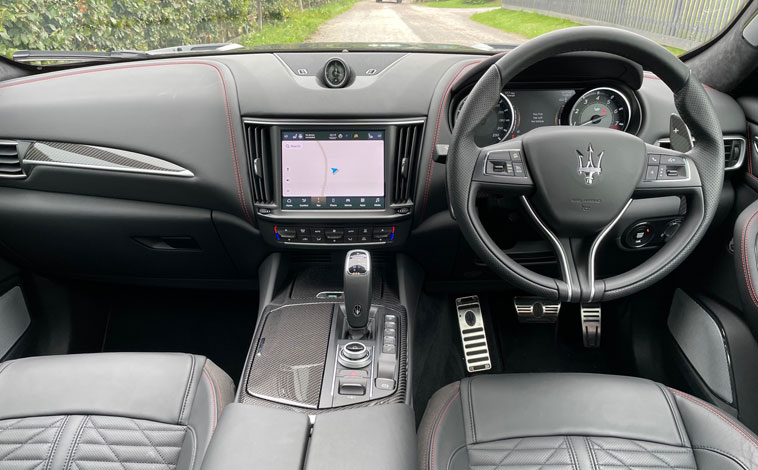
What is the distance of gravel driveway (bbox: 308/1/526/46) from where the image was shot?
6.59ft

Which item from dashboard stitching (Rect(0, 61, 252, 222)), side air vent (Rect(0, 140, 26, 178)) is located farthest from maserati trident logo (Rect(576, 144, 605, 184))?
side air vent (Rect(0, 140, 26, 178))

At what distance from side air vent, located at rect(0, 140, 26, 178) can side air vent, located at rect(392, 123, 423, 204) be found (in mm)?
1274

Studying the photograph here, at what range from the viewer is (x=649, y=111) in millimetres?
1680

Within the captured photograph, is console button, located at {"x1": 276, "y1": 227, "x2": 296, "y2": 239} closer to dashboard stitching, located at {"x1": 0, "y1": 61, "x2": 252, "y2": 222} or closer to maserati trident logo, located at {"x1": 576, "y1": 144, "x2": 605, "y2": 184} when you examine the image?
dashboard stitching, located at {"x1": 0, "y1": 61, "x2": 252, "y2": 222}

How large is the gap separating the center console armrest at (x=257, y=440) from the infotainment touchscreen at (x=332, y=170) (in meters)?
0.70

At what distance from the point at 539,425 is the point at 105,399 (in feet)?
3.74

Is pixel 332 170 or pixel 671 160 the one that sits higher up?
pixel 671 160

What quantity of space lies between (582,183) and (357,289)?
65 cm

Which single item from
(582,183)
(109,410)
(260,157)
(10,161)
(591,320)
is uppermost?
(582,183)

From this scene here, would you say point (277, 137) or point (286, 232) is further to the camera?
point (286, 232)

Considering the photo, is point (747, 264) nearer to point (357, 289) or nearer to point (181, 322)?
point (357, 289)

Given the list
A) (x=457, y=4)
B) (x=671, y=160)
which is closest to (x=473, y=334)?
(x=671, y=160)

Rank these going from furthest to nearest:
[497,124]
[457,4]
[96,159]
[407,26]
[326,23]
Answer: [326,23] → [457,4] → [407,26] → [96,159] → [497,124]

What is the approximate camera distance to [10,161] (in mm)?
1799
